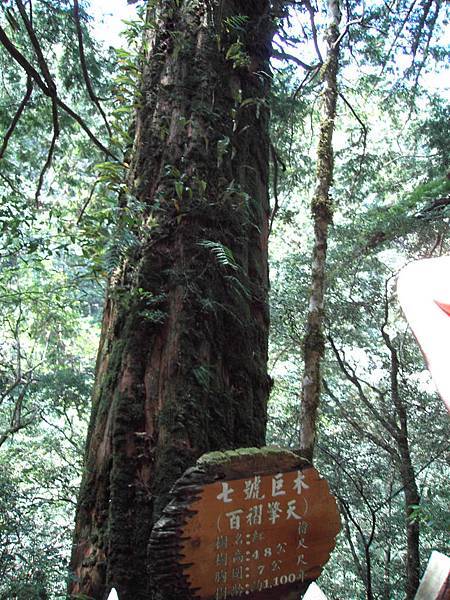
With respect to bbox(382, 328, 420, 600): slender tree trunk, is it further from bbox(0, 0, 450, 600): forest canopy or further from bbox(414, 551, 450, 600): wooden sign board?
bbox(414, 551, 450, 600): wooden sign board

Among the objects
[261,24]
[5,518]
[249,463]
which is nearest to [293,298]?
[261,24]

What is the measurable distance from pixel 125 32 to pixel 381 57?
17.5ft

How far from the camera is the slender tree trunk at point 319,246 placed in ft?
14.9

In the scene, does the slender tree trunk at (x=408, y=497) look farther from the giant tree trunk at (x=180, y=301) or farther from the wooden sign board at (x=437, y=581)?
the wooden sign board at (x=437, y=581)

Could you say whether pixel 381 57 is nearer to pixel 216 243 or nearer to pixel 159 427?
pixel 216 243

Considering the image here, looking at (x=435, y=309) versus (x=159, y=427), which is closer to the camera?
(x=435, y=309)

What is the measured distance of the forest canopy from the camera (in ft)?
8.41

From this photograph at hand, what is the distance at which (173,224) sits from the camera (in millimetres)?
2406

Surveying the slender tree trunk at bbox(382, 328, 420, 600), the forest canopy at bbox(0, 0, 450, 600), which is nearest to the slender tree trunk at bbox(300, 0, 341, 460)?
the forest canopy at bbox(0, 0, 450, 600)

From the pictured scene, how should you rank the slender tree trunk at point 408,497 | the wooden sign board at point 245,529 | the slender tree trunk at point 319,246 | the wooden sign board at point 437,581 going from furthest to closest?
the slender tree trunk at point 408,497 → the slender tree trunk at point 319,246 → the wooden sign board at point 245,529 → the wooden sign board at point 437,581

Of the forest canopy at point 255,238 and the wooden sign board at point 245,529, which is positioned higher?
the forest canopy at point 255,238

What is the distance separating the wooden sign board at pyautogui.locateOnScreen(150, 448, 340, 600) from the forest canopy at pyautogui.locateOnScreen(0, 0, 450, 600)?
2.38 ft

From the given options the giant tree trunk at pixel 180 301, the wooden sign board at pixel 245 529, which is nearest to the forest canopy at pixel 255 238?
the giant tree trunk at pixel 180 301

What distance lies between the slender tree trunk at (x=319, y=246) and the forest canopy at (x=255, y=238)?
25 mm
